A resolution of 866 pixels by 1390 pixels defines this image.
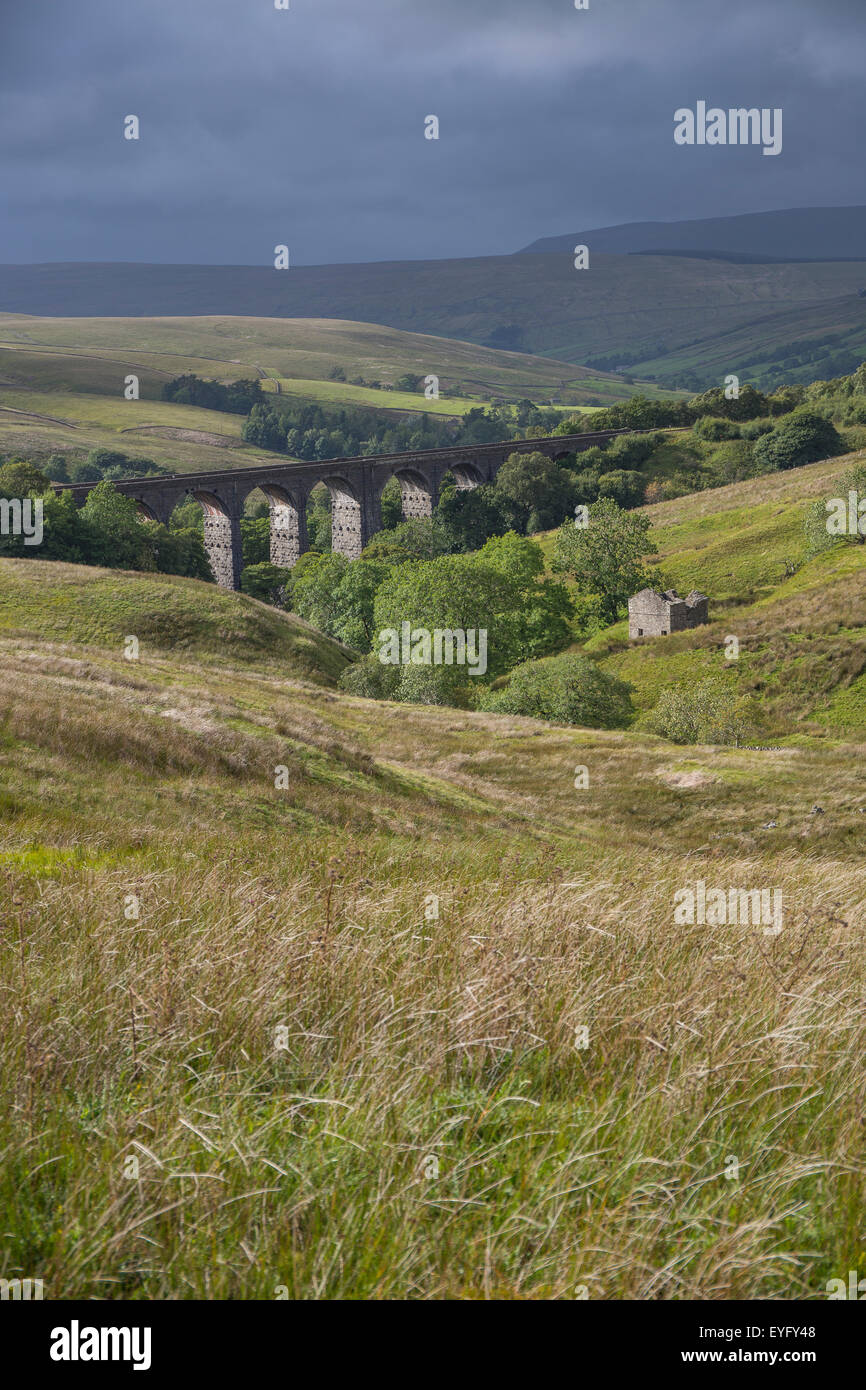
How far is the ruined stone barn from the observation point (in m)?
71.5

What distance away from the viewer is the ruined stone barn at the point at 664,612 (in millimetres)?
71500

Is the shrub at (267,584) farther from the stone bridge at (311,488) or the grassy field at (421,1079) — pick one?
the grassy field at (421,1079)

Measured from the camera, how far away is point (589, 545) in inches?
3295

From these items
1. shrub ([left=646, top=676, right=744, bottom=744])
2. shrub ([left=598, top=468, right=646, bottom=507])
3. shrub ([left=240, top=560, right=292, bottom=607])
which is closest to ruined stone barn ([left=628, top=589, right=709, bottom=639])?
shrub ([left=646, top=676, right=744, bottom=744])

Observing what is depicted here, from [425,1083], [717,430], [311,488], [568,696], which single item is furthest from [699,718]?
[717,430]

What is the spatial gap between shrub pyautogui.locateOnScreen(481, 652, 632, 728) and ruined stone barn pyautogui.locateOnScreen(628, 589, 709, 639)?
48.2ft

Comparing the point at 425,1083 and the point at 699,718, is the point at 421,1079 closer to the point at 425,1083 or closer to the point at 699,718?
the point at 425,1083

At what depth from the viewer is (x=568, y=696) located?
54406mm

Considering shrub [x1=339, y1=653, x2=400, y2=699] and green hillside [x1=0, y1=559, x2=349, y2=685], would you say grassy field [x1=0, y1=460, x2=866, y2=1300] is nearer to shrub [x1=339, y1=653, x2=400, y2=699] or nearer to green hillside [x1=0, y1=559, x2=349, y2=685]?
green hillside [x1=0, y1=559, x2=349, y2=685]

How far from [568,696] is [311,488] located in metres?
72.6

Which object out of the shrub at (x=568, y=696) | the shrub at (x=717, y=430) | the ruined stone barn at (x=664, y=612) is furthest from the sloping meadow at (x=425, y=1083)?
the shrub at (x=717, y=430)
